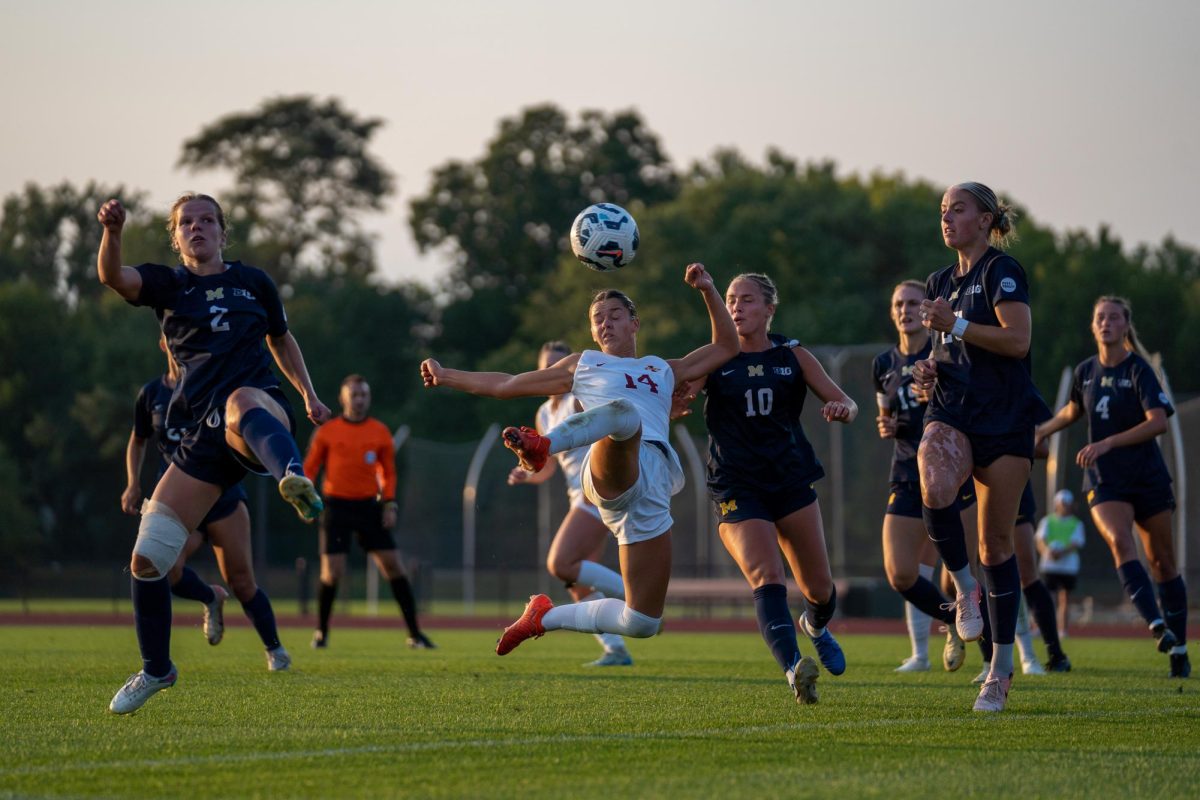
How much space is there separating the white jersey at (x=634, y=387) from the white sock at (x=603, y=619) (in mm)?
602

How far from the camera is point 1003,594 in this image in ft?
24.0

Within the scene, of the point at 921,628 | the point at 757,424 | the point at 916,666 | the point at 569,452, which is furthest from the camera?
the point at 569,452

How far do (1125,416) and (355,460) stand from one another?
6.53m

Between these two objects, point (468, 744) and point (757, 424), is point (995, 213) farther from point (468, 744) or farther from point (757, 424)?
point (468, 744)

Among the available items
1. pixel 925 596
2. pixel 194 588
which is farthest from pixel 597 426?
pixel 194 588

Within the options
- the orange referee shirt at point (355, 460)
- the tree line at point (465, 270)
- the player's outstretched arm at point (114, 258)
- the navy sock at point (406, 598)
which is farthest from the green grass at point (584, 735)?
the tree line at point (465, 270)

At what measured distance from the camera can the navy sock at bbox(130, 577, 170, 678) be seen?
6863mm

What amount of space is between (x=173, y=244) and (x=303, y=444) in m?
39.0

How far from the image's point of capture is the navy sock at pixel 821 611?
319 inches

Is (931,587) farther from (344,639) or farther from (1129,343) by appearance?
(344,639)

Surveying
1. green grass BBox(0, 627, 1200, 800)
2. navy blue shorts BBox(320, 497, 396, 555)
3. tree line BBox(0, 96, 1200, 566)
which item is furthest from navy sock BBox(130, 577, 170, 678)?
tree line BBox(0, 96, 1200, 566)

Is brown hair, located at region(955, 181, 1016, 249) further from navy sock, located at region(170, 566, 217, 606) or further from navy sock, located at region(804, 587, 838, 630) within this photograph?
navy sock, located at region(170, 566, 217, 606)

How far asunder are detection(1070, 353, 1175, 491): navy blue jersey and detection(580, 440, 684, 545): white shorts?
4.07m

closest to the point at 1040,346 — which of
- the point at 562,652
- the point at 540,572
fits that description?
the point at 540,572
